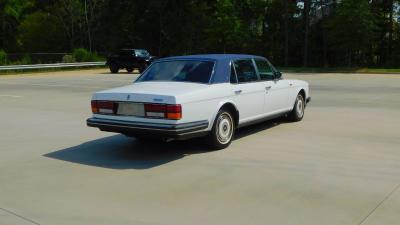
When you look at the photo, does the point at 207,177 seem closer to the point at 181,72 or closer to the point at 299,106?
the point at 181,72

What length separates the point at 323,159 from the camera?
23.5ft

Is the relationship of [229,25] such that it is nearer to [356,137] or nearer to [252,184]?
[356,137]

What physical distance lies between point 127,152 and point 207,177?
6.63 ft

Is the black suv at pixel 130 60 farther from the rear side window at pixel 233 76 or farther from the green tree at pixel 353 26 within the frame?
the rear side window at pixel 233 76

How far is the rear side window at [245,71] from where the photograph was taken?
336 inches

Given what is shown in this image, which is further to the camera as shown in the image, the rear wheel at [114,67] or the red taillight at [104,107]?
the rear wheel at [114,67]

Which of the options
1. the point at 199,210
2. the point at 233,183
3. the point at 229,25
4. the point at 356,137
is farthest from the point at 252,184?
the point at 229,25

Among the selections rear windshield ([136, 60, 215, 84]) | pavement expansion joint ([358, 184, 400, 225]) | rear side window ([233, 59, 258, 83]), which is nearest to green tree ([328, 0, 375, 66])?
rear side window ([233, 59, 258, 83])

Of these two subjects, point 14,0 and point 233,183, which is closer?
point 233,183

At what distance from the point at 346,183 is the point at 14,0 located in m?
70.1

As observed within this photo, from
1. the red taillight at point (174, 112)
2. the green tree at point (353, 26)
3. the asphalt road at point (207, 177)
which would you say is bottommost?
the asphalt road at point (207, 177)

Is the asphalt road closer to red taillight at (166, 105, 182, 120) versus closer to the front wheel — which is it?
the front wheel

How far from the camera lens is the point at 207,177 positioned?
249 inches

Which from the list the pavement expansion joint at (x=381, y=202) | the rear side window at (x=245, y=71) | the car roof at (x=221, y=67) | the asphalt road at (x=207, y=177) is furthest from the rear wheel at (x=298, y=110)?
the pavement expansion joint at (x=381, y=202)
